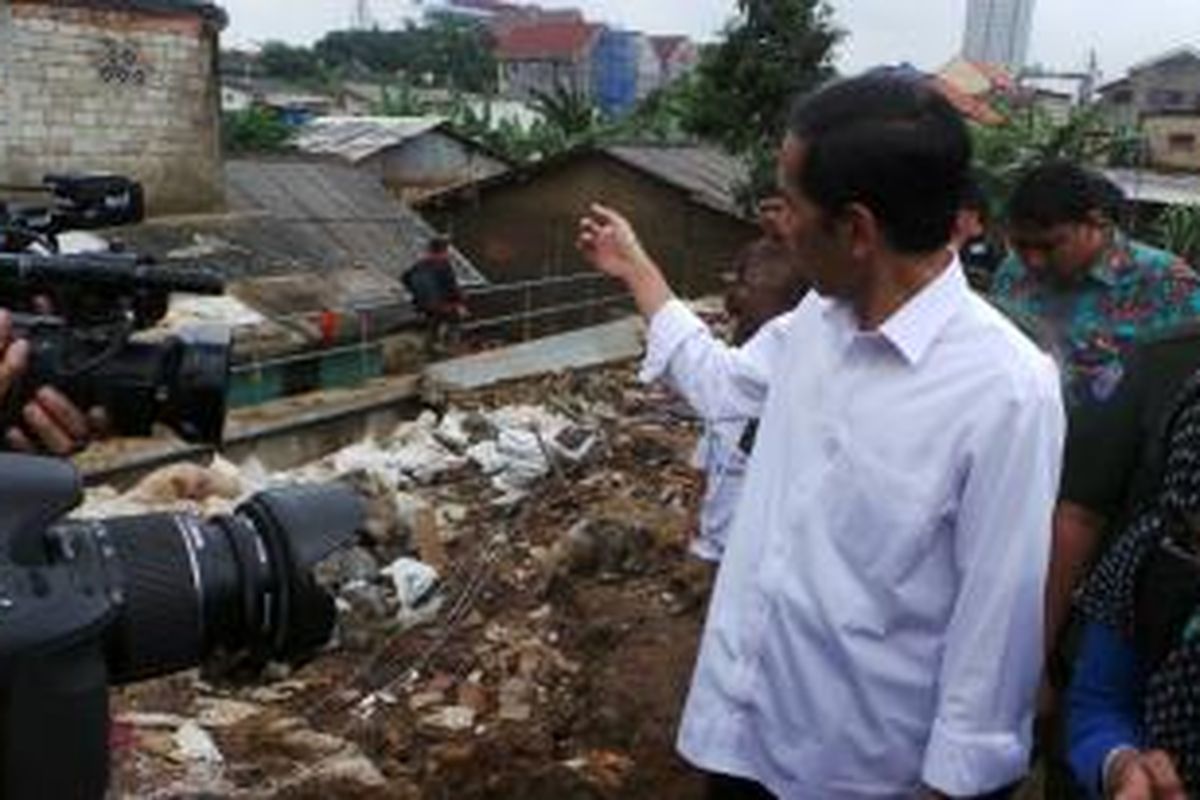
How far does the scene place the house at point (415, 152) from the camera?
25031 mm

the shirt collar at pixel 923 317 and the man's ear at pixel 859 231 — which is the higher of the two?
the man's ear at pixel 859 231

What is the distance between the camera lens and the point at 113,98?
546 inches

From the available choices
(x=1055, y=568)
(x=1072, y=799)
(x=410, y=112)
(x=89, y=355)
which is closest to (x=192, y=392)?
(x=89, y=355)

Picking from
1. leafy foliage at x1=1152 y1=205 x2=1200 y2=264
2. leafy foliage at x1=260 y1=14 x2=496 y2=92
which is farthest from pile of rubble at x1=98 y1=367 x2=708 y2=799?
leafy foliage at x1=260 y1=14 x2=496 y2=92

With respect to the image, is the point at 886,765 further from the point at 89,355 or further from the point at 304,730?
the point at 304,730

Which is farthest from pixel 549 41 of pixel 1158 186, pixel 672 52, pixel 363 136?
pixel 1158 186

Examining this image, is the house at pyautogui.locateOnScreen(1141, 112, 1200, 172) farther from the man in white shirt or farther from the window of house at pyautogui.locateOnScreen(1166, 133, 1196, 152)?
the man in white shirt

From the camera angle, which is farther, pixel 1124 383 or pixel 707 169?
pixel 707 169

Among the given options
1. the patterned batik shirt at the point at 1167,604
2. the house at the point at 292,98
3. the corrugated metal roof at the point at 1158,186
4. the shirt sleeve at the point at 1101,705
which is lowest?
the house at the point at 292,98

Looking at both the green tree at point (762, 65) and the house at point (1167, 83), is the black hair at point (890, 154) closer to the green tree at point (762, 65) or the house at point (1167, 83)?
the green tree at point (762, 65)

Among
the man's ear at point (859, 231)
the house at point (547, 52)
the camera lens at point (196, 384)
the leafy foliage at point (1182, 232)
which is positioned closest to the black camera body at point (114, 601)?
the camera lens at point (196, 384)

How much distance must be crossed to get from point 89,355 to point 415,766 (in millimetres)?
2497

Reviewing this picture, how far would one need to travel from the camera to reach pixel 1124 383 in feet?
9.10

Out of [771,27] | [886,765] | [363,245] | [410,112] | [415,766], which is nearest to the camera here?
[886,765]
